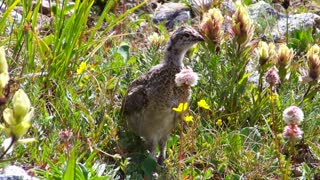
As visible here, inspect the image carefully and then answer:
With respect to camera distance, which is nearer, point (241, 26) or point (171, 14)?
point (241, 26)

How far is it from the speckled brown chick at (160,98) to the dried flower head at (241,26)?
9.8 inches

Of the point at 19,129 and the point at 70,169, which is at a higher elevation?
the point at 19,129

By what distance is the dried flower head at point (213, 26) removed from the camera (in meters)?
4.89

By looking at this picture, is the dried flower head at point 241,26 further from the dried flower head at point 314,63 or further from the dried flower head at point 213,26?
the dried flower head at point 314,63

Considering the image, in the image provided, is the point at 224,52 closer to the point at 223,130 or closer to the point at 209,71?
the point at 209,71

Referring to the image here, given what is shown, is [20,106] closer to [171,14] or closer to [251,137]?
[251,137]

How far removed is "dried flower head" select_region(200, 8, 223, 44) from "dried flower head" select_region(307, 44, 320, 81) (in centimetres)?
65

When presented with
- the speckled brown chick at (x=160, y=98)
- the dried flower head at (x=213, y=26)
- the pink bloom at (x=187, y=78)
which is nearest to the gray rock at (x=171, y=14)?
the dried flower head at (x=213, y=26)

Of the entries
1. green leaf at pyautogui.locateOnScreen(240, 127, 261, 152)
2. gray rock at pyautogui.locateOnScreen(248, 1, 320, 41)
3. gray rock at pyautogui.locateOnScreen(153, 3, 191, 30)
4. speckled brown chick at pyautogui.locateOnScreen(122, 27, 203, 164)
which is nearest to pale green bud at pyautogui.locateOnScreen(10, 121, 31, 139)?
speckled brown chick at pyautogui.locateOnScreen(122, 27, 203, 164)

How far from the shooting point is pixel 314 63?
4.58 meters

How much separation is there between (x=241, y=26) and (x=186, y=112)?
2.26 ft

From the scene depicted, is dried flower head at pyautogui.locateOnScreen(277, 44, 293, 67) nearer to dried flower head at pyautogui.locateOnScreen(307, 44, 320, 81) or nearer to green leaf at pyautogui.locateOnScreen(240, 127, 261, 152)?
dried flower head at pyautogui.locateOnScreen(307, 44, 320, 81)

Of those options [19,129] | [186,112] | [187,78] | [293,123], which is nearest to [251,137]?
[186,112]

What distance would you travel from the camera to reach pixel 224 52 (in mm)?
5324
